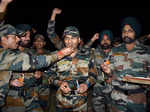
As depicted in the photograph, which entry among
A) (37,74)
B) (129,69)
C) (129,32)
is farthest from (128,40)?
(37,74)

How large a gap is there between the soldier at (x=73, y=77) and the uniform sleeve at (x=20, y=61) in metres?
0.65

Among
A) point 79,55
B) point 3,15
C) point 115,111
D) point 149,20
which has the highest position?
point 149,20

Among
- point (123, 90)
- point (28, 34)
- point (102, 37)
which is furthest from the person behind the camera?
point (102, 37)

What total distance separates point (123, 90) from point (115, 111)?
0.45 m

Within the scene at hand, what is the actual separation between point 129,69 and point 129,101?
585 millimetres

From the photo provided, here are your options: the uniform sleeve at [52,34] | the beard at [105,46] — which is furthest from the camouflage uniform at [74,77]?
the beard at [105,46]

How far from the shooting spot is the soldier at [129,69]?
2891 mm

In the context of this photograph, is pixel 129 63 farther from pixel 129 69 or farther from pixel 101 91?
pixel 101 91

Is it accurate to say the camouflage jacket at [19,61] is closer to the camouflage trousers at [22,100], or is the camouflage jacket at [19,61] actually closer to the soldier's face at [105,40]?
the camouflage trousers at [22,100]

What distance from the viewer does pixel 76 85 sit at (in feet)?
9.95

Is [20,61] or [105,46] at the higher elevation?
[105,46]

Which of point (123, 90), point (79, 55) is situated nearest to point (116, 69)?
point (123, 90)

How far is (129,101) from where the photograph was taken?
2.92 meters

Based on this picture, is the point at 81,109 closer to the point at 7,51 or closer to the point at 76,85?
the point at 76,85
